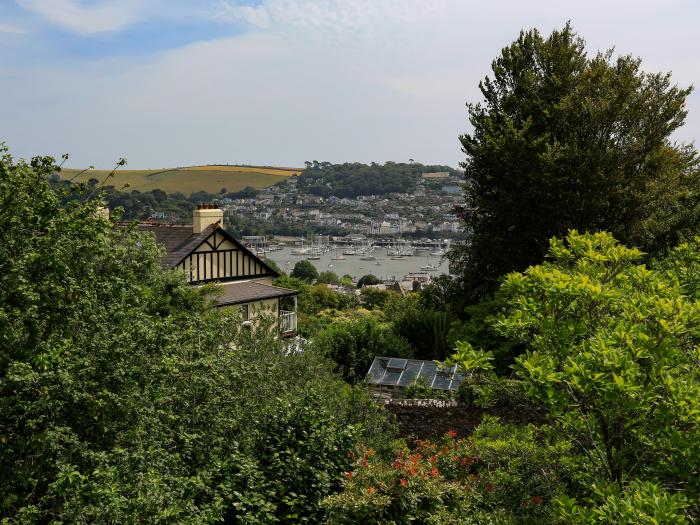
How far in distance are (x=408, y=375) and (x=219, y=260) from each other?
11.2 m

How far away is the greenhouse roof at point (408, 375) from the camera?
19117 mm

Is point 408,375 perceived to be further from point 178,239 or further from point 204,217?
point 178,239

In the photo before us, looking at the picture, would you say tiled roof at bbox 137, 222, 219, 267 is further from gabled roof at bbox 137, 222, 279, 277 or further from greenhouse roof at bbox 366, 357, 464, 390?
greenhouse roof at bbox 366, 357, 464, 390

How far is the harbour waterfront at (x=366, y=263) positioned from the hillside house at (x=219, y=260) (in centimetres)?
10602

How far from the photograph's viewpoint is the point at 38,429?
22.7 ft

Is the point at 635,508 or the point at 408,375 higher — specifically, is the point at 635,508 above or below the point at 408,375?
above

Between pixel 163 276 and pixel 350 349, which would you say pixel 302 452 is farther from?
pixel 350 349

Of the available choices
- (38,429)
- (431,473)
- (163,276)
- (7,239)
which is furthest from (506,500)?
(163,276)

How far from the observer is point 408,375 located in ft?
64.5

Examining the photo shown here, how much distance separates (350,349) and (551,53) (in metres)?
12.9

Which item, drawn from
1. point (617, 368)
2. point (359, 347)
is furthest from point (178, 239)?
point (617, 368)

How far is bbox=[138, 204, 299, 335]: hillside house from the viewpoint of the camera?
25438 millimetres

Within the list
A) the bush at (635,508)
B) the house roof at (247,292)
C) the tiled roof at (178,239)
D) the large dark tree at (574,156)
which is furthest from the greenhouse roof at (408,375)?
the bush at (635,508)

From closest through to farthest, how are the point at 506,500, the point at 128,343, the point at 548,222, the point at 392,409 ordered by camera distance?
1. the point at 128,343
2. the point at 506,500
3. the point at 392,409
4. the point at 548,222
